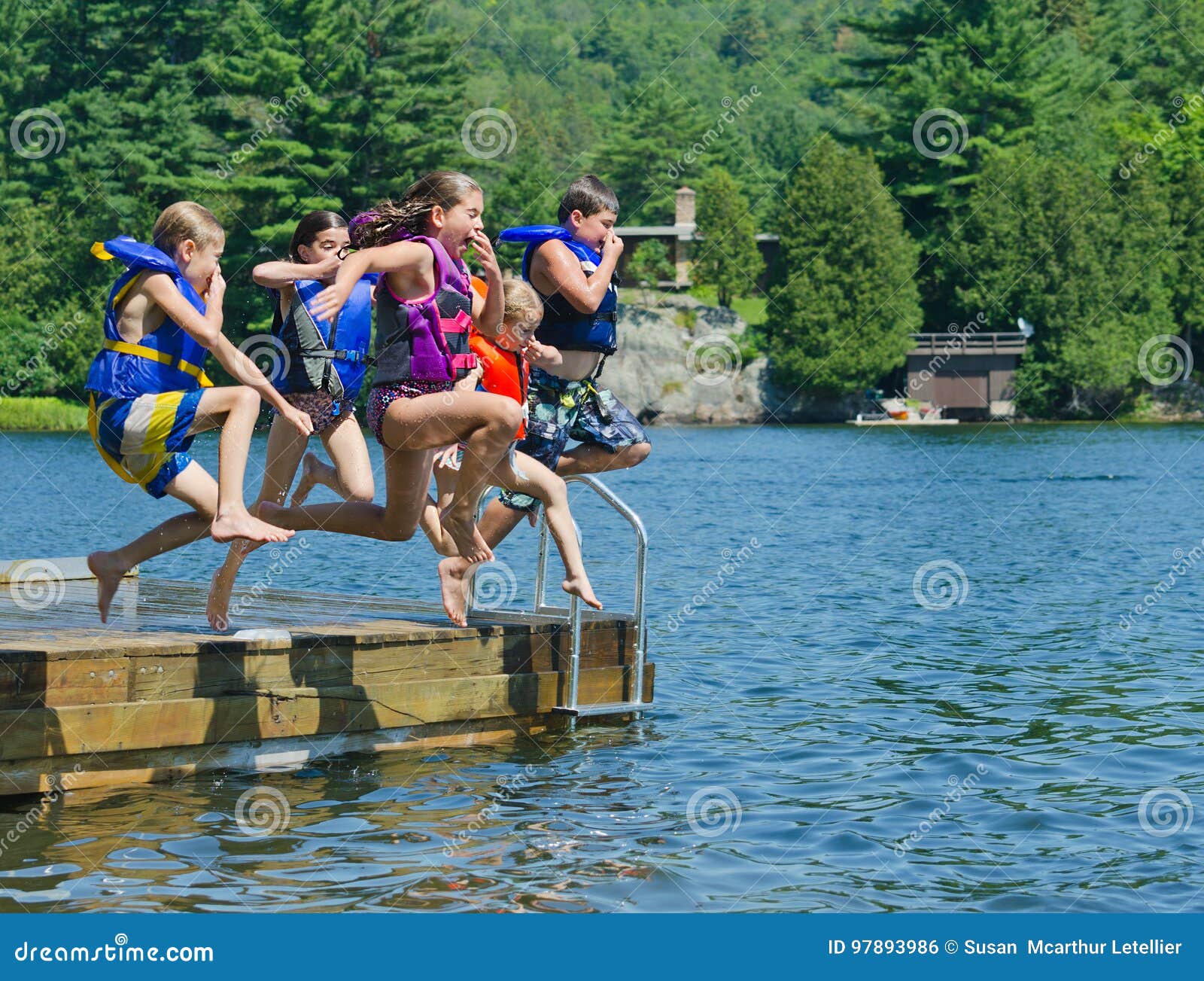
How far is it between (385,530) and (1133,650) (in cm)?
967

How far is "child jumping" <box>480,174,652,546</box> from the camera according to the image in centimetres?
952

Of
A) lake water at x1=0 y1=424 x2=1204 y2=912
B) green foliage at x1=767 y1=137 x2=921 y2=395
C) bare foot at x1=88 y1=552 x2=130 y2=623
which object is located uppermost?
green foliage at x1=767 y1=137 x2=921 y2=395

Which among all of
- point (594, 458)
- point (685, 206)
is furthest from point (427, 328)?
point (685, 206)

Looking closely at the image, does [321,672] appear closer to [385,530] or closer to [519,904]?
[385,530]

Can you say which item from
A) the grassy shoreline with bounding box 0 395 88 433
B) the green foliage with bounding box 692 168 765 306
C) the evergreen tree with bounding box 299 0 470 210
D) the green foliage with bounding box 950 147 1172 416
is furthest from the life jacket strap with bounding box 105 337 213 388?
the green foliage with bounding box 692 168 765 306

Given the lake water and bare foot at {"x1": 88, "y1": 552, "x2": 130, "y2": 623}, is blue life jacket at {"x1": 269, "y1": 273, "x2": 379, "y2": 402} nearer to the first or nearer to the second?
bare foot at {"x1": 88, "y1": 552, "x2": 130, "y2": 623}

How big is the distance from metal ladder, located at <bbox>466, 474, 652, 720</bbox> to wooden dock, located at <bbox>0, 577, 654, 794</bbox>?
0.06m

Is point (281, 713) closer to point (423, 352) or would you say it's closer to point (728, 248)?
point (423, 352)

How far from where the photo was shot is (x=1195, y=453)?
52.8 m

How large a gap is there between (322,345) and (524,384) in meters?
1.27

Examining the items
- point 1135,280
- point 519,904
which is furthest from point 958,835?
point 1135,280

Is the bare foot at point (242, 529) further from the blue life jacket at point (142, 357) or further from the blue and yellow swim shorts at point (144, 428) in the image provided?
the blue life jacket at point (142, 357)

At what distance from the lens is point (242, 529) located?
7.68 m

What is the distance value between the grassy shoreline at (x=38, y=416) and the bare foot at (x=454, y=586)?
53.7 metres
